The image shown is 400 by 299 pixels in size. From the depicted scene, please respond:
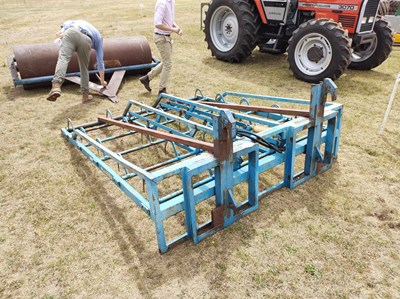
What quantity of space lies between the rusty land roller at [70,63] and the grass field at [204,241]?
1702 mm

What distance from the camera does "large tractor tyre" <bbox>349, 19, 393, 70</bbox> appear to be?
710 centimetres

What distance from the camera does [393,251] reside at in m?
2.61

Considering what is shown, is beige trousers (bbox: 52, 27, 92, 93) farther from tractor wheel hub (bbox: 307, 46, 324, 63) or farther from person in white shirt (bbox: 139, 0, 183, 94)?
tractor wheel hub (bbox: 307, 46, 324, 63)

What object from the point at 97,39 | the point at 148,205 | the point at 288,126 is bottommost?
the point at 148,205

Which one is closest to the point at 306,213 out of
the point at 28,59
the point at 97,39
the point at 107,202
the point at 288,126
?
the point at 288,126

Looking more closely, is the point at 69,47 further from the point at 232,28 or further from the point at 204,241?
the point at 232,28

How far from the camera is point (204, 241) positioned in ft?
8.92

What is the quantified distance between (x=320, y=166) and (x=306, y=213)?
718 mm

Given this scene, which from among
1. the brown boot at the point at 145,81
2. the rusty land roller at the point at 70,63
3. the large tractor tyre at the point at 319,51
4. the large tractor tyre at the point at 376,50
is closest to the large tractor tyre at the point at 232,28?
the large tractor tyre at the point at 319,51

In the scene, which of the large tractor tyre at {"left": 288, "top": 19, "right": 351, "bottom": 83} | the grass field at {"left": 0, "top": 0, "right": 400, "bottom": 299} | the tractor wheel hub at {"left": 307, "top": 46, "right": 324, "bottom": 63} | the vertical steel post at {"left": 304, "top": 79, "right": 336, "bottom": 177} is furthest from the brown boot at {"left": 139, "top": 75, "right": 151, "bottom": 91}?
the vertical steel post at {"left": 304, "top": 79, "right": 336, "bottom": 177}

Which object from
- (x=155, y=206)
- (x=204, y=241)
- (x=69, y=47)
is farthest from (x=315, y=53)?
(x=155, y=206)

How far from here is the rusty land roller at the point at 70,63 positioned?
6164mm

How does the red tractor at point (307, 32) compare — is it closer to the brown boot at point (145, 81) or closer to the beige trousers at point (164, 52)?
the beige trousers at point (164, 52)

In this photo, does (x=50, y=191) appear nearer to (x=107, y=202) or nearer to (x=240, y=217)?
(x=107, y=202)
